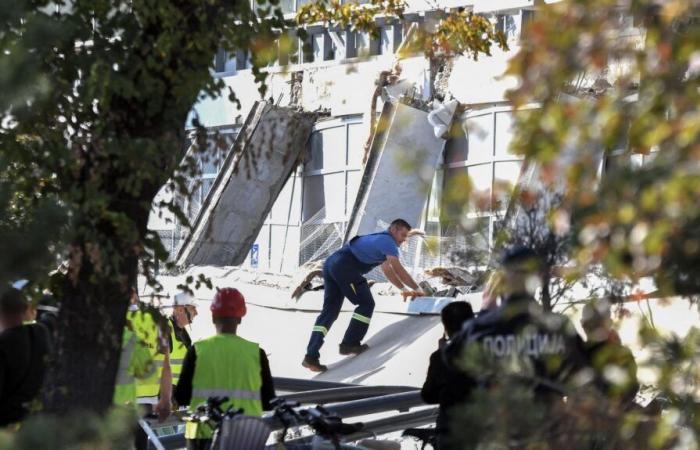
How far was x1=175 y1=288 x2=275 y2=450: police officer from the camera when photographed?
7.55m

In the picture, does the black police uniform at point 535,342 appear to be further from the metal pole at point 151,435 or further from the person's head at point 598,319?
the metal pole at point 151,435

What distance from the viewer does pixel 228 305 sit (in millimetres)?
7617

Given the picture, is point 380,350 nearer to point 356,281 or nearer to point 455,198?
point 356,281

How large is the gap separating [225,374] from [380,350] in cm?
771

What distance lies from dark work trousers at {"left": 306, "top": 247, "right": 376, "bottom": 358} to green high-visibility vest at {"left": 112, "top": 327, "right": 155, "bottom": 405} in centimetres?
658

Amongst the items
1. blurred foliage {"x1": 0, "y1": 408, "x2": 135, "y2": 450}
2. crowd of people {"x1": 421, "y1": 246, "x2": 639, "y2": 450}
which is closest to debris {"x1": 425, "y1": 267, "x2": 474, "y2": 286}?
crowd of people {"x1": 421, "y1": 246, "x2": 639, "y2": 450}

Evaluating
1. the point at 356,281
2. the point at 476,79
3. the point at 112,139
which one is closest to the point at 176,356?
the point at 356,281

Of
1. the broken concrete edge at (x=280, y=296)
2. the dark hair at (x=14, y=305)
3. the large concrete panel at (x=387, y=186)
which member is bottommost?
the dark hair at (x=14, y=305)

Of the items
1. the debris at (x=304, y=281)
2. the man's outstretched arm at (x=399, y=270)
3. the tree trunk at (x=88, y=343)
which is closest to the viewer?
the tree trunk at (x=88, y=343)

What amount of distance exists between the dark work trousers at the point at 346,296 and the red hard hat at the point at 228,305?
7.30 metres

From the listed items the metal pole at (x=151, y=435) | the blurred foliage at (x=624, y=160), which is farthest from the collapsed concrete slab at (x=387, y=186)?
the blurred foliage at (x=624, y=160)

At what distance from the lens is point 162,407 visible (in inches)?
330

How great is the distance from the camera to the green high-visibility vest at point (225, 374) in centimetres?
755

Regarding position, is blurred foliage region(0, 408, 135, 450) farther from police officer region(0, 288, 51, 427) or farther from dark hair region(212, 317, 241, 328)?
dark hair region(212, 317, 241, 328)
